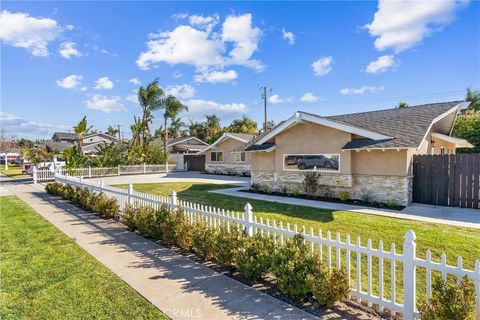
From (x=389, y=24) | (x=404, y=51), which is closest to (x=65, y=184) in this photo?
(x=389, y=24)

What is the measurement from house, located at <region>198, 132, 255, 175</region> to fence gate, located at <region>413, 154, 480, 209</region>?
53.5 feet

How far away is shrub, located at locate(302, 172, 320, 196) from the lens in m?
13.5

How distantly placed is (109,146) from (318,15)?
24.7 m

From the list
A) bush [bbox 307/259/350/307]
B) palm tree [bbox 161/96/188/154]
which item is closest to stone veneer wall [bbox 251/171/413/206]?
bush [bbox 307/259/350/307]

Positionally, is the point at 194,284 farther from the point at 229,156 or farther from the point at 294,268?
the point at 229,156

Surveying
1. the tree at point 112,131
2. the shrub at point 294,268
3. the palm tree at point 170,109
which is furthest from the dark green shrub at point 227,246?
the tree at point 112,131

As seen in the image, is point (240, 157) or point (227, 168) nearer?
point (240, 157)

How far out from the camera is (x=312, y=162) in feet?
45.5

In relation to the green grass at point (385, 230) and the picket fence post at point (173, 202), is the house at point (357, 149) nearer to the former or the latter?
the green grass at point (385, 230)

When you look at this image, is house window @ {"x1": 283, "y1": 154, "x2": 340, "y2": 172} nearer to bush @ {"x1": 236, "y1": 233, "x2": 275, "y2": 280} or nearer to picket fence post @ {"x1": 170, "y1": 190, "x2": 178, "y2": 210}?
picket fence post @ {"x1": 170, "y1": 190, "x2": 178, "y2": 210}

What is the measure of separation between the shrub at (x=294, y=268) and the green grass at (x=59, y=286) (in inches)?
67.7

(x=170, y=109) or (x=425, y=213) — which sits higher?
(x=170, y=109)

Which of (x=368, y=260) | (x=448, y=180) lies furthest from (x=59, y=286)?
(x=448, y=180)

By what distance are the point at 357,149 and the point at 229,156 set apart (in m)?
18.2
